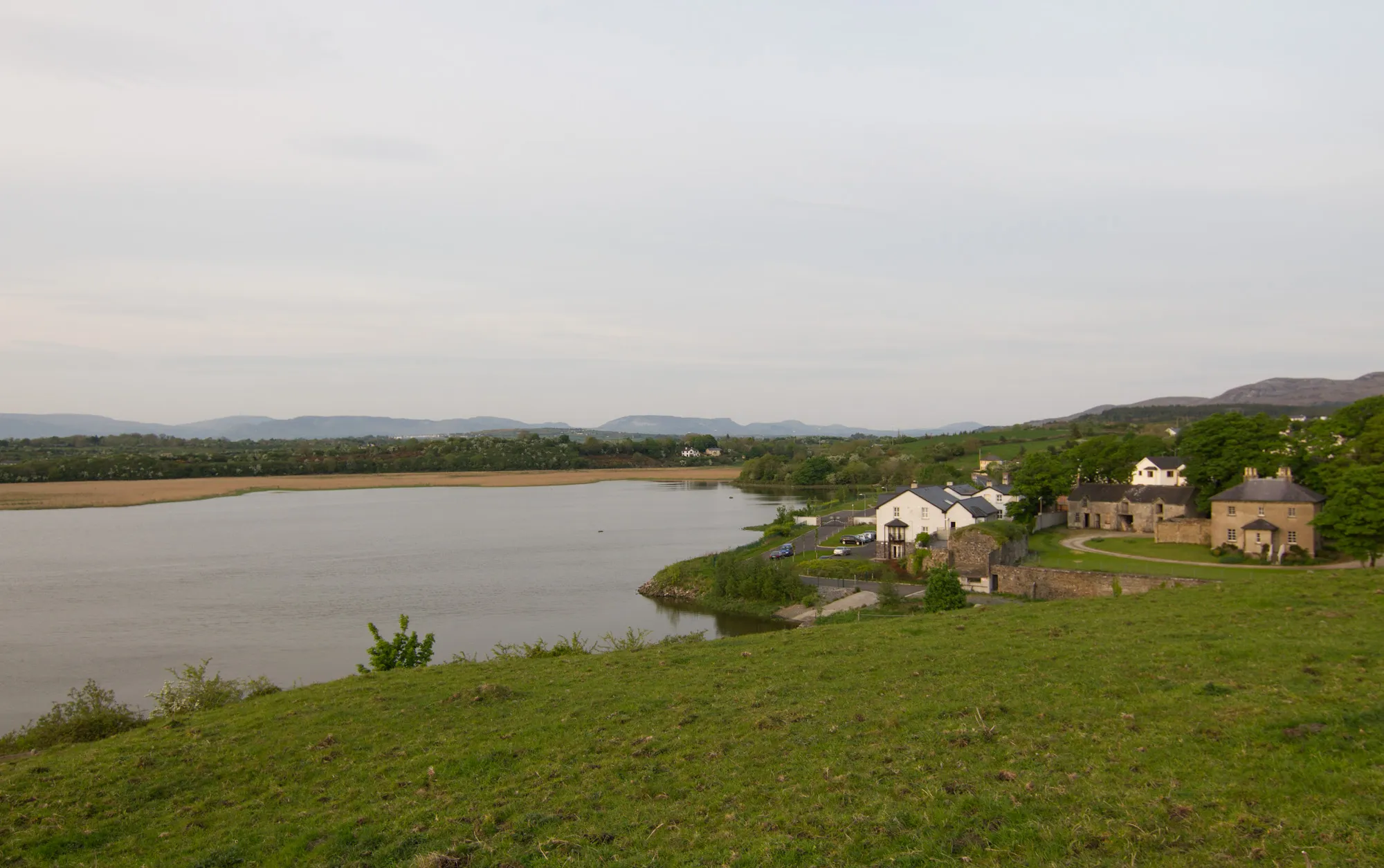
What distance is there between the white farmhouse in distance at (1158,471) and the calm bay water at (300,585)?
27740 mm

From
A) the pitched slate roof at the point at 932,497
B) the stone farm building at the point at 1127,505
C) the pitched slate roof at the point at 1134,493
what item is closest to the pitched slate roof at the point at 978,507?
the pitched slate roof at the point at 932,497

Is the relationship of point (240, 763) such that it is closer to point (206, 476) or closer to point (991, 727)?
point (991, 727)

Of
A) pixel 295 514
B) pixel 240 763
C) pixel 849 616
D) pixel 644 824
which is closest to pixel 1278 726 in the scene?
pixel 644 824

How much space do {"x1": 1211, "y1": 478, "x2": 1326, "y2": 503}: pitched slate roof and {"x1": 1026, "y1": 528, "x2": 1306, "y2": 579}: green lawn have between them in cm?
463

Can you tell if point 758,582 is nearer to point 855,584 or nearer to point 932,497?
point 855,584

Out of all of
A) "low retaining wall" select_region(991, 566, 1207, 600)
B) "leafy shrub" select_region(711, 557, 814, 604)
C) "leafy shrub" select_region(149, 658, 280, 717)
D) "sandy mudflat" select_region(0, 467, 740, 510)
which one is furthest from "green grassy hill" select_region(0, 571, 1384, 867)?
"sandy mudflat" select_region(0, 467, 740, 510)

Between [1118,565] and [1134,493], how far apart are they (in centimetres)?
1466

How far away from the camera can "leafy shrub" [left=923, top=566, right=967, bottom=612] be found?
79.6 ft

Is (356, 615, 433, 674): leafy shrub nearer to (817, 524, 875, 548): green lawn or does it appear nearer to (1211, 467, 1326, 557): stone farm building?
(817, 524, 875, 548): green lawn

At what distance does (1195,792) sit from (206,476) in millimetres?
135987

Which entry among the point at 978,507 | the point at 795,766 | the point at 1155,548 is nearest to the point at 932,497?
the point at 978,507

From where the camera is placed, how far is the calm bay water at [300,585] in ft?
87.7

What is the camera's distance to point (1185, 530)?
39719 mm

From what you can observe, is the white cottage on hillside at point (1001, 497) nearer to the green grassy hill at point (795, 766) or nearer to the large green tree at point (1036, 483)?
the large green tree at point (1036, 483)
